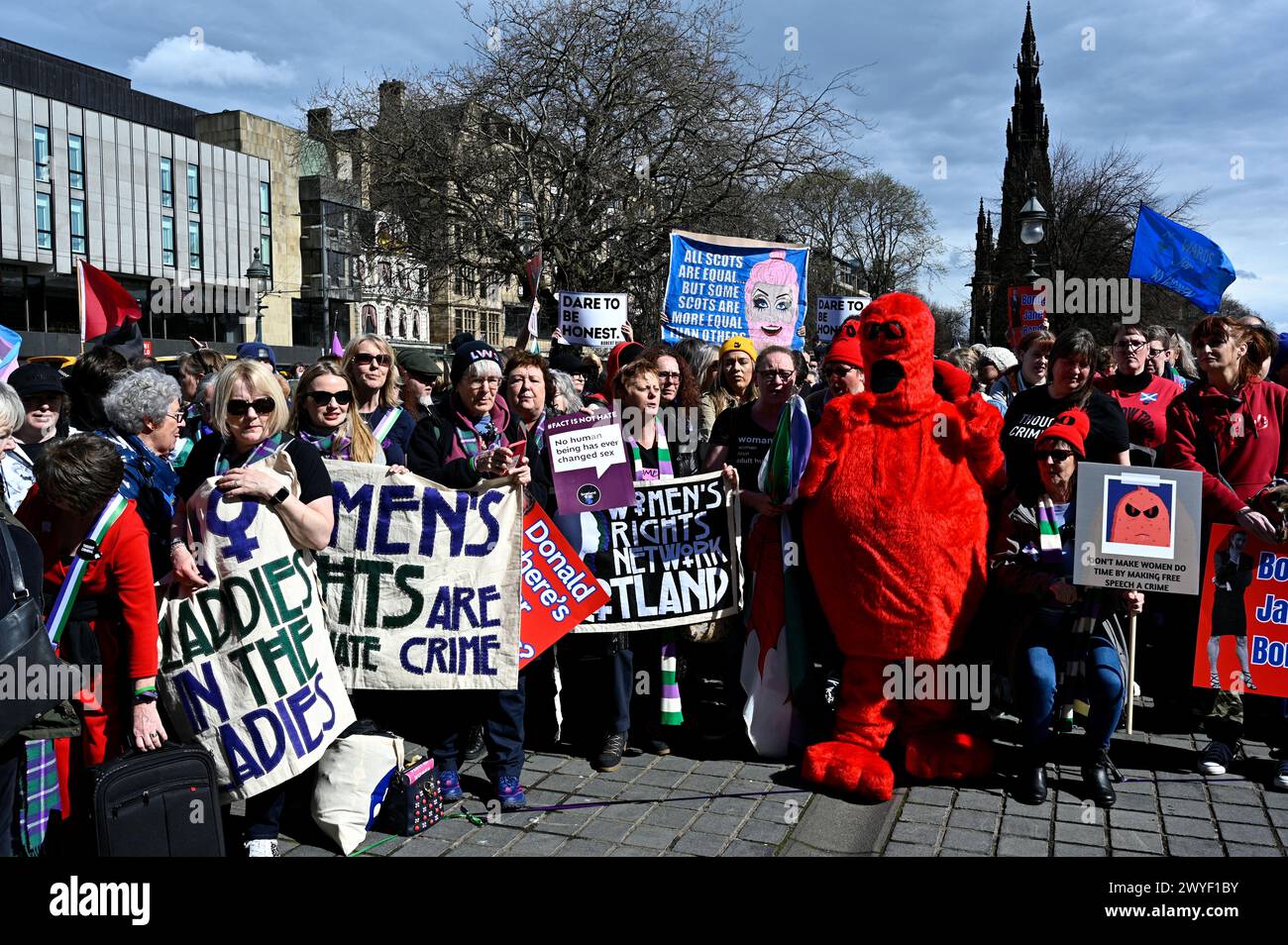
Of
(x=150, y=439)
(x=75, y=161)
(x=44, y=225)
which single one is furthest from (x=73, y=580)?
(x=75, y=161)

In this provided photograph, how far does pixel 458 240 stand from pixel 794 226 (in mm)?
10677

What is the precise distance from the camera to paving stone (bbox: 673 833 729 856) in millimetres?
3779

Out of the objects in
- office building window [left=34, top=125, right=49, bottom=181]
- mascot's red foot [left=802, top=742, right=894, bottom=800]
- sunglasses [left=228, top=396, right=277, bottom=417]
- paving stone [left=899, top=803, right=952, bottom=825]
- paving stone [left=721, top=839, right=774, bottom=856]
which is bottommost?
paving stone [left=721, top=839, right=774, bottom=856]

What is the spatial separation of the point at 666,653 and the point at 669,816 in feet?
3.40

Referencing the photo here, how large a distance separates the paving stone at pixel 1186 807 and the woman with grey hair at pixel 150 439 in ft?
13.9

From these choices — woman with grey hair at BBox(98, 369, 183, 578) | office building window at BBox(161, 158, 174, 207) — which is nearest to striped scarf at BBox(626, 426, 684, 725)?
woman with grey hair at BBox(98, 369, 183, 578)

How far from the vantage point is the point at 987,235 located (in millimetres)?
57469

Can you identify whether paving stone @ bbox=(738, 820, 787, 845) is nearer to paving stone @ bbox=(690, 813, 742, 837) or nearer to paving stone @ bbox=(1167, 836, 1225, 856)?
paving stone @ bbox=(690, 813, 742, 837)

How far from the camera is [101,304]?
8.25 m

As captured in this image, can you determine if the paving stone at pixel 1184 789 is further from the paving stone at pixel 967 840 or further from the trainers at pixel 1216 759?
the paving stone at pixel 967 840

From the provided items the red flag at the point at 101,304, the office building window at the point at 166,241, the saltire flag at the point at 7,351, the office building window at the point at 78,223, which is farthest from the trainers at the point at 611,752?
the office building window at the point at 166,241

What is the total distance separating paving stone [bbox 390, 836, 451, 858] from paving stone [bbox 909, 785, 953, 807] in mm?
1955

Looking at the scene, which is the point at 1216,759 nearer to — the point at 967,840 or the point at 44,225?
the point at 967,840

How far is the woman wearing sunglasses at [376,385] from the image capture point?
16.9ft
